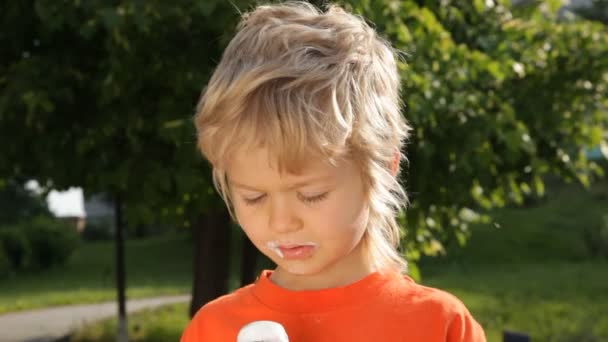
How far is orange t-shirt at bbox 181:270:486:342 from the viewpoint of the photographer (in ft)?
5.21

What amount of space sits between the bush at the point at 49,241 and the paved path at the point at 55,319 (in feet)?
20.2

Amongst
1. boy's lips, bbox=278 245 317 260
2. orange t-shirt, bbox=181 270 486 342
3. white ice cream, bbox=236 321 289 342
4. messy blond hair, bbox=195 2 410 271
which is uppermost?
messy blond hair, bbox=195 2 410 271

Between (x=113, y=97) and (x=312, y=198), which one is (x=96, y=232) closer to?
(x=113, y=97)

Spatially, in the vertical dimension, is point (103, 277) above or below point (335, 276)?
below

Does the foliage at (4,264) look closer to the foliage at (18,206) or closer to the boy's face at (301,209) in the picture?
the foliage at (18,206)

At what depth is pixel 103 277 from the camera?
1880cm

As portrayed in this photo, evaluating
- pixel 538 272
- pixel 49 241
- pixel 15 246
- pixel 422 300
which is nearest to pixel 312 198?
pixel 422 300

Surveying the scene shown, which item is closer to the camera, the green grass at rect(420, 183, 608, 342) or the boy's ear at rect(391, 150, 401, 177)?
the boy's ear at rect(391, 150, 401, 177)

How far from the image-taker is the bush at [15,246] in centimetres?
1988

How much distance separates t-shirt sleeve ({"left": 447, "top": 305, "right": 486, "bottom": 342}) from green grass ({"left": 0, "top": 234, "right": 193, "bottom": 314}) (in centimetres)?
1277

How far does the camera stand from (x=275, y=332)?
1.47m

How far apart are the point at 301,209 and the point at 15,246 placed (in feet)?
64.8

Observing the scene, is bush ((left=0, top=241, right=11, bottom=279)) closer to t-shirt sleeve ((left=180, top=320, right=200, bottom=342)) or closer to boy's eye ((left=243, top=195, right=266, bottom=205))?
t-shirt sleeve ((left=180, top=320, right=200, bottom=342))

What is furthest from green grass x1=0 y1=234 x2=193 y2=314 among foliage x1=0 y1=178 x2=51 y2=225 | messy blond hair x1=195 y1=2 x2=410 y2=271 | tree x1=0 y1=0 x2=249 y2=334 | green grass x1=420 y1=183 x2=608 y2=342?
messy blond hair x1=195 y1=2 x2=410 y2=271
